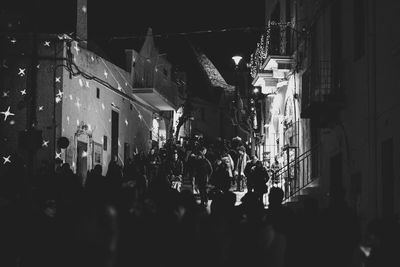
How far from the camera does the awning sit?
3894 centimetres

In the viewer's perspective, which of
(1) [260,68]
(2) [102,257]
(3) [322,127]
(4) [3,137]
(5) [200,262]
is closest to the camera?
(2) [102,257]

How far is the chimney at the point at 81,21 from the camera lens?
101 ft

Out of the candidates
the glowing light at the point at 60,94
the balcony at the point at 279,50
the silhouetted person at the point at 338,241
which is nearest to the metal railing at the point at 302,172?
the balcony at the point at 279,50

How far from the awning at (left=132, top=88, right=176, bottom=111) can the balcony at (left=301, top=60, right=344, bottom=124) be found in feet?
57.9

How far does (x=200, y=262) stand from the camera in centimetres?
1055

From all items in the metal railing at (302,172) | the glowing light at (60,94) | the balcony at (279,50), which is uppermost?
the balcony at (279,50)

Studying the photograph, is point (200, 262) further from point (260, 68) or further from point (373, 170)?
point (260, 68)

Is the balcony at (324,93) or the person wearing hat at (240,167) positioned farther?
the person wearing hat at (240,167)

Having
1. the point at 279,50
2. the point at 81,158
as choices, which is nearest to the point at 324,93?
the point at 279,50

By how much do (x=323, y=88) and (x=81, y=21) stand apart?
43.9 ft

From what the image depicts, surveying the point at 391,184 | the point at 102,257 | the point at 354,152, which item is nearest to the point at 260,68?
the point at 354,152

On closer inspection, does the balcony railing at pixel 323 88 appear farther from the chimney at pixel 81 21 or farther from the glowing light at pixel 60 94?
the chimney at pixel 81 21

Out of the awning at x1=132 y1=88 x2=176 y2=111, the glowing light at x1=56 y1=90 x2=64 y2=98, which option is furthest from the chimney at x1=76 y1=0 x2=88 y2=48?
the awning at x1=132 y1=88 x2=176 y2=111

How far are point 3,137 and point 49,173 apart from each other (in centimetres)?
829
